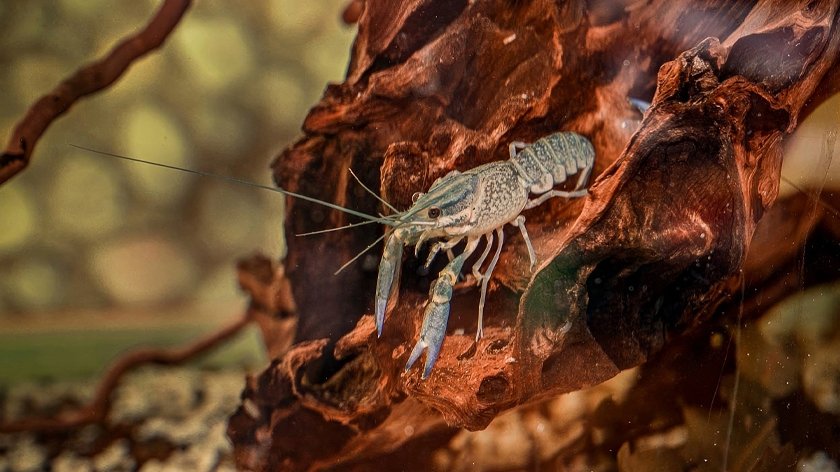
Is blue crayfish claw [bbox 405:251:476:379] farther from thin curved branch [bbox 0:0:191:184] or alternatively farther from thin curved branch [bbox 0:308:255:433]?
thin curved branch [bbox 0:0:191:184]

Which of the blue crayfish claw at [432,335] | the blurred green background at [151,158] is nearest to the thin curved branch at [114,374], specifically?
the blurred green background at [151,158]

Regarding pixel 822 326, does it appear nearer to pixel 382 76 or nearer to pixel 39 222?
pixel 382 76

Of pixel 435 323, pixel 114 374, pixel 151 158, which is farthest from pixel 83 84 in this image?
pixel 435 323

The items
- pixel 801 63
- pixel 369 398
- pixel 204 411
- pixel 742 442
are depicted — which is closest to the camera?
pixel 801 63

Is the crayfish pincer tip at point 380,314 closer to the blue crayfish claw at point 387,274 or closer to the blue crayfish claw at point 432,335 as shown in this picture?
the blue crayfish claw at point 387,274

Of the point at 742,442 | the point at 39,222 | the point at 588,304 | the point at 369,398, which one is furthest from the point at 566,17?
the point at 39,222

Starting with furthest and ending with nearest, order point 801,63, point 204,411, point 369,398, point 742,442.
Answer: point 204,411 → point 742,442 → point 369,398 → point 801,63
